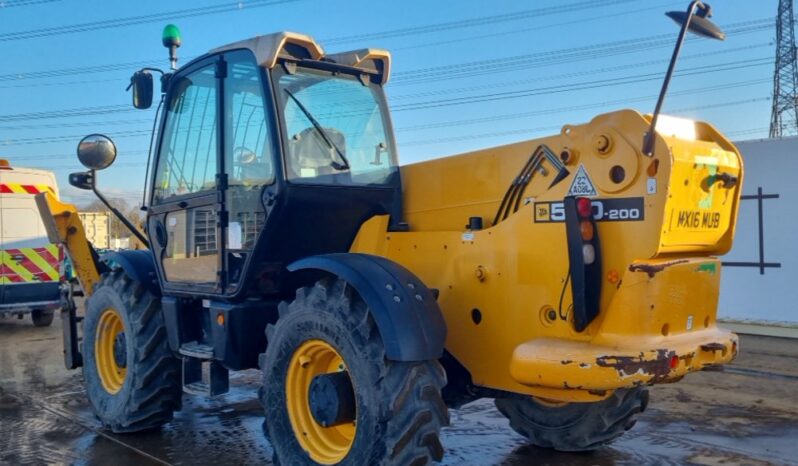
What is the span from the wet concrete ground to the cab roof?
8.65 feet

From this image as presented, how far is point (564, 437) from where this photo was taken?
4.88 m

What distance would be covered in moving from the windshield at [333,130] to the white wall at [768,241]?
7.07 metres

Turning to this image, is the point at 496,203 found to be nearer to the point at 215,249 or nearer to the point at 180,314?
the point at 215,249

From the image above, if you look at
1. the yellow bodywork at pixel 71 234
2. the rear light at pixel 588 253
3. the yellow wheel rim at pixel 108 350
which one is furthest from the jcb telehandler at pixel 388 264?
the yellow bodywork at pixel 71 234

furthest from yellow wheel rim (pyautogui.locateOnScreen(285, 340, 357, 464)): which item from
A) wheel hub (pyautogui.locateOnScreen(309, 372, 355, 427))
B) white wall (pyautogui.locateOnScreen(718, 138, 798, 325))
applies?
white wall (pyautogui.locateOnScreen(718, 138, 798, 325))

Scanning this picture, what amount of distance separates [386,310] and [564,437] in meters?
1.95

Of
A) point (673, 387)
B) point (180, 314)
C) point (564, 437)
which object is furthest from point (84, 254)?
point (673, 387)

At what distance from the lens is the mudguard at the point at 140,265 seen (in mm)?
5680

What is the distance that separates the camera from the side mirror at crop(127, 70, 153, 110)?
552 cm

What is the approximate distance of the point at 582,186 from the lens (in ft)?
12.0

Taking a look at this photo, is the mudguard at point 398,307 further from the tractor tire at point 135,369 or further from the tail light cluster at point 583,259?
the tractor tire at point 135,369

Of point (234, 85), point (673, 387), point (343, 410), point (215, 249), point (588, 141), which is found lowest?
point (673, 387)

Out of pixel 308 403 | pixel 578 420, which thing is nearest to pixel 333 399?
pixel 308 403

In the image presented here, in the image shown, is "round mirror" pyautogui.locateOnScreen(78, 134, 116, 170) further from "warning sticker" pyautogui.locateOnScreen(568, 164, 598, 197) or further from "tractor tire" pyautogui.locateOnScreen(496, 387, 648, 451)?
"warning sticker" pyautogui.locateOnScreen(568, 164, 598, 197)
